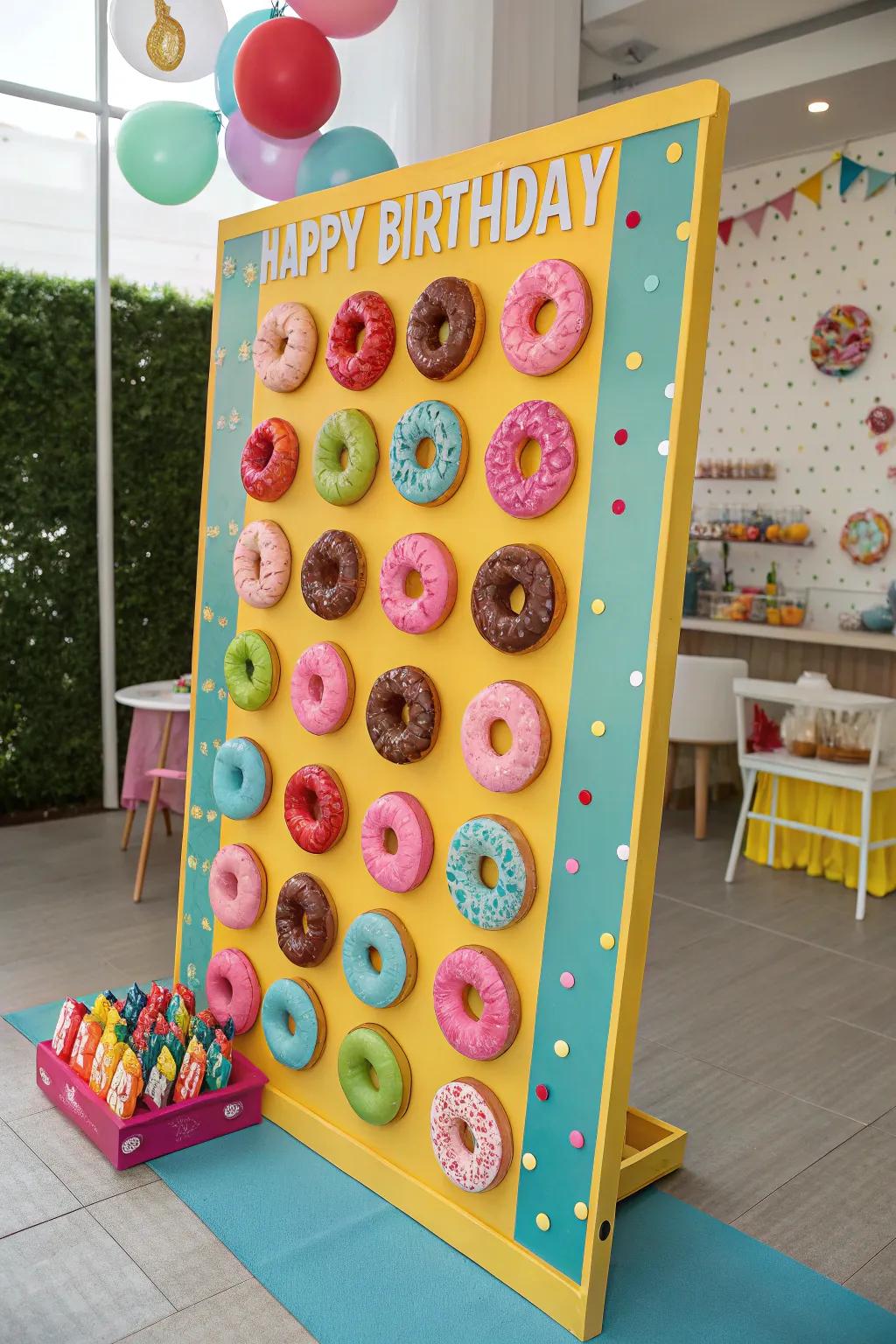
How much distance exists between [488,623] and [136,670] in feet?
12.1

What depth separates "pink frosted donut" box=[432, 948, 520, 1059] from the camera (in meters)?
2.02

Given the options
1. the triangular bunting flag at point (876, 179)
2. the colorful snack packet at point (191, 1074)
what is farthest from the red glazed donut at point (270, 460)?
the triangular bunting flag at point (876, 179)

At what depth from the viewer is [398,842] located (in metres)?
2.21

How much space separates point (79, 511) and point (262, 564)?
2.79 meters

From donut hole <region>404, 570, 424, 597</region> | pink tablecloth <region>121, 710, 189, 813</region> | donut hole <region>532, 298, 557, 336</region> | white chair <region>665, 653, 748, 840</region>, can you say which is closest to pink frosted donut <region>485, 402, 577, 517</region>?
donut hole <region>532, 298, 557, 336</region>

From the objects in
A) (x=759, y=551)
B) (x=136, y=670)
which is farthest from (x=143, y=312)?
(x=759, y=551)

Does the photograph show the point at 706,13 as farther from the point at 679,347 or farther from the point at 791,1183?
the point at 791,1183

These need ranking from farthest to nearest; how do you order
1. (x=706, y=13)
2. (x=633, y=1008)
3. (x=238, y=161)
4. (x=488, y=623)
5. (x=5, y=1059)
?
(x=706, y=13)
(x=238, y=161)
(x=5, y=1059)
(x=488, y=623)
(x=633, y=1008)

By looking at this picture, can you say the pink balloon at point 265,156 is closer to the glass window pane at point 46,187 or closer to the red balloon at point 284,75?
the red balloon at point 284,75

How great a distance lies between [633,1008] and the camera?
1877mm

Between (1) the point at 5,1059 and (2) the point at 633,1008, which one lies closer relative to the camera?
(2) the point at 633,1008

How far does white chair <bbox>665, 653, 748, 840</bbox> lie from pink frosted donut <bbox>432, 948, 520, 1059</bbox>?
3.00m

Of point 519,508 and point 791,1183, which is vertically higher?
point 519,508

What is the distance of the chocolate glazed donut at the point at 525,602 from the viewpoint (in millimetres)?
1922
